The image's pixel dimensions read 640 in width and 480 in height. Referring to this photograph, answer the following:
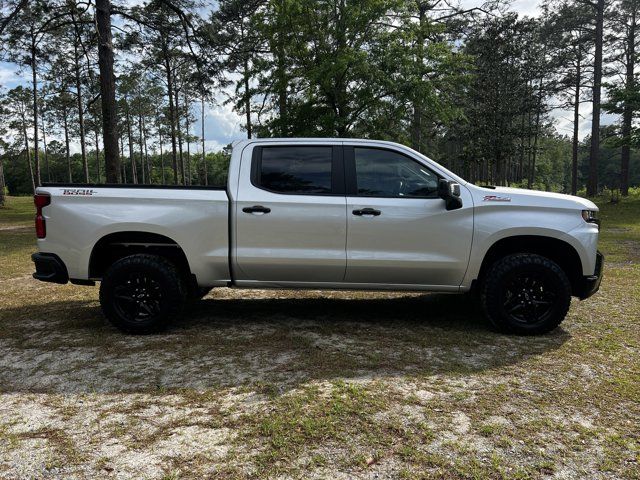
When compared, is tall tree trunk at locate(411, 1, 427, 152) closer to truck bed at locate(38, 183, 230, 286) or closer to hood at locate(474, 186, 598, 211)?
hood at locate(474, 186, 598, 211)

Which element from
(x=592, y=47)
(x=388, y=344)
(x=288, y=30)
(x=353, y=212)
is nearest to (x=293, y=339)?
(x=388, y=344)

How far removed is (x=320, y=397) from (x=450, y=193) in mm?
2249

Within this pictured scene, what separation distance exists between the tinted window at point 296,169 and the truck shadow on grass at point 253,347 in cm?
147

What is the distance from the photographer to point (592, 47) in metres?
27.2

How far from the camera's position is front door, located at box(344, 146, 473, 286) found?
4.43 m

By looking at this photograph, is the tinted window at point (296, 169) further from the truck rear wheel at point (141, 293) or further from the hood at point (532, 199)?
the hood at point (532, 199)

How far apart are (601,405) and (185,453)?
8.91 feet

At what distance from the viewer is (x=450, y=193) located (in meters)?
4.29

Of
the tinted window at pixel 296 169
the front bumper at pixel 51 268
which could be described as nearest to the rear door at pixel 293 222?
the tinted window at pixel 296 169

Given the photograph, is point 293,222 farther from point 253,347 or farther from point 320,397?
point 320,397

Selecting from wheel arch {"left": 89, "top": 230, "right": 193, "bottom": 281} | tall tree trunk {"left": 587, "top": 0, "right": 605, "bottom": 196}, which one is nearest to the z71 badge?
wheel arch {"left": 89, "top": 230, "right": 193, "bottom": 281}

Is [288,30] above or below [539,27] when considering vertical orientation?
below

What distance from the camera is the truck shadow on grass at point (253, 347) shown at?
3568mm

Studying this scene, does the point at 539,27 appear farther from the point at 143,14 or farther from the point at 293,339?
the point at 293,339
